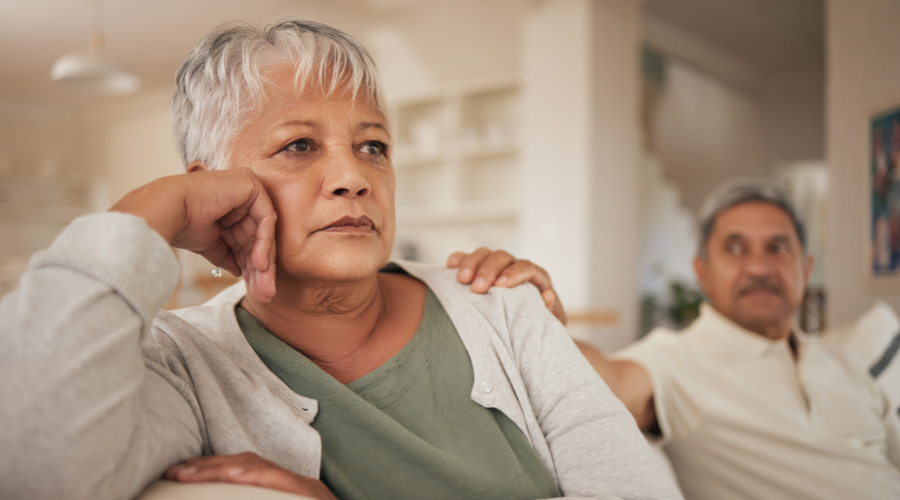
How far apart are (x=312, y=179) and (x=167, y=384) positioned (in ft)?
1.13

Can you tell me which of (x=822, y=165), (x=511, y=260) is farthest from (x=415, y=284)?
(x=822, y=165)

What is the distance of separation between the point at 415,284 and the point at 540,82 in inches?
137

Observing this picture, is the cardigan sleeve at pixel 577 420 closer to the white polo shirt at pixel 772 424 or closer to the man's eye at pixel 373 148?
the man's eye at pixel 373 148

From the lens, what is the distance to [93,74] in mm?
3543

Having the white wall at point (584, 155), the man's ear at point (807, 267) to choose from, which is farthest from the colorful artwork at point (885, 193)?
the white wall at point (584, 155)

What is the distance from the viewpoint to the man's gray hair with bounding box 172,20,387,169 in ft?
2.90

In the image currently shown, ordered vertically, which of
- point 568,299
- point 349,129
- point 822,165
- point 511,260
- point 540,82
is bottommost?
point 568,299

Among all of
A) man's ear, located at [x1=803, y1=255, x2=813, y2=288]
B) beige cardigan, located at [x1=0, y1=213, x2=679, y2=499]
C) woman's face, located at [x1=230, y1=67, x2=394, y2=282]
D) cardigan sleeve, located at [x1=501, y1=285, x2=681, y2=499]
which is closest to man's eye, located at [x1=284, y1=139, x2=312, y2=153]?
woman's face, located at [x1=230, y1=67, x2=394, y2=282]

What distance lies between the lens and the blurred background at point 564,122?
3660mm

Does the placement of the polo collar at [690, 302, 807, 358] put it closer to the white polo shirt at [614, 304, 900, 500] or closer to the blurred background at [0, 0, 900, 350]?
the white polo shirt at [614, 304, 900, 500]

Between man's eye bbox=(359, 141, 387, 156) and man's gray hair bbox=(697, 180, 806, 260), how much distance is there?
125cm

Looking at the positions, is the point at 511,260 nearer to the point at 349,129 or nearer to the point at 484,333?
the point at 484,333

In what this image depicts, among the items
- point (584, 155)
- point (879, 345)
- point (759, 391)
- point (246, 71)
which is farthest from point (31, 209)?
point (879, 345)

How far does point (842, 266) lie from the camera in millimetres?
3238
